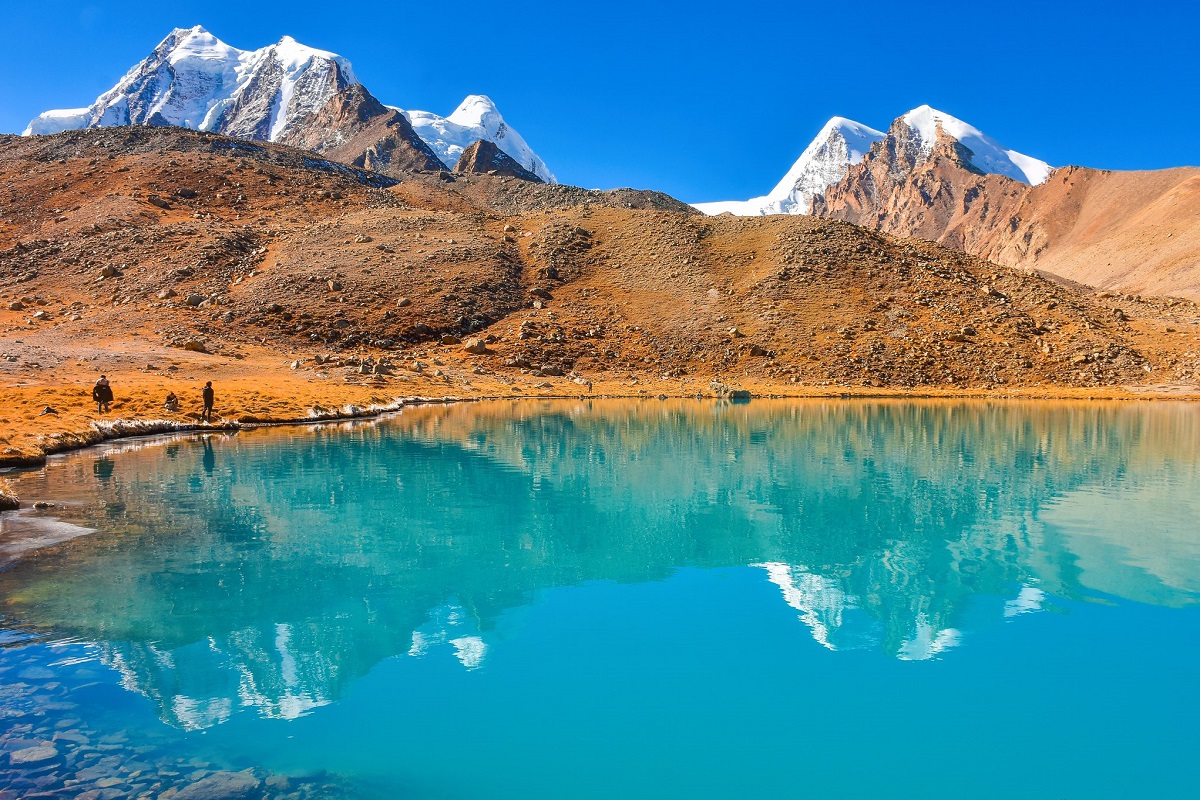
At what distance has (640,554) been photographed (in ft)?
52.5

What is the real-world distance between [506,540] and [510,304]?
204 feet

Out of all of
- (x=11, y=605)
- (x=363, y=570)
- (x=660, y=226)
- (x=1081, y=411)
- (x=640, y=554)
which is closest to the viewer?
(x=11, y=605)

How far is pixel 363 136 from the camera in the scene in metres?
171

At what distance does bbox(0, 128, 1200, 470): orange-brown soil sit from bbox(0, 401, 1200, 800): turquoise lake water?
33.1 m

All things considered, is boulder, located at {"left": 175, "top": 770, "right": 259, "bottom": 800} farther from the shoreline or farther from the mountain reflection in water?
the shoreline

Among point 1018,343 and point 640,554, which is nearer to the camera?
point 640,554

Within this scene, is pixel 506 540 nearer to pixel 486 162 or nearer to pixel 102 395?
pixel 102 395

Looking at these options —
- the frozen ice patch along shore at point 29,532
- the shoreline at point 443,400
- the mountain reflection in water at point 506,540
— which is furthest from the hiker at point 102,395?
the frozen ice patch along shore at point 29,532

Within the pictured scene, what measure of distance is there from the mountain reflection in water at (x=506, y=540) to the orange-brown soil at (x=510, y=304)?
25.6m

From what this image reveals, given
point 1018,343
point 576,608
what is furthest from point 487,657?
point 1018,343

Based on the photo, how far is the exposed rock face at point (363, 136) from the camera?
15962 centimetres

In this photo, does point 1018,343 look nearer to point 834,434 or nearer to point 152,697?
point 834,434

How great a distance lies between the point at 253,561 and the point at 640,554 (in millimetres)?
7481

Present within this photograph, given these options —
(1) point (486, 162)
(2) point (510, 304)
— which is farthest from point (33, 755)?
(1) point (486, 162)
